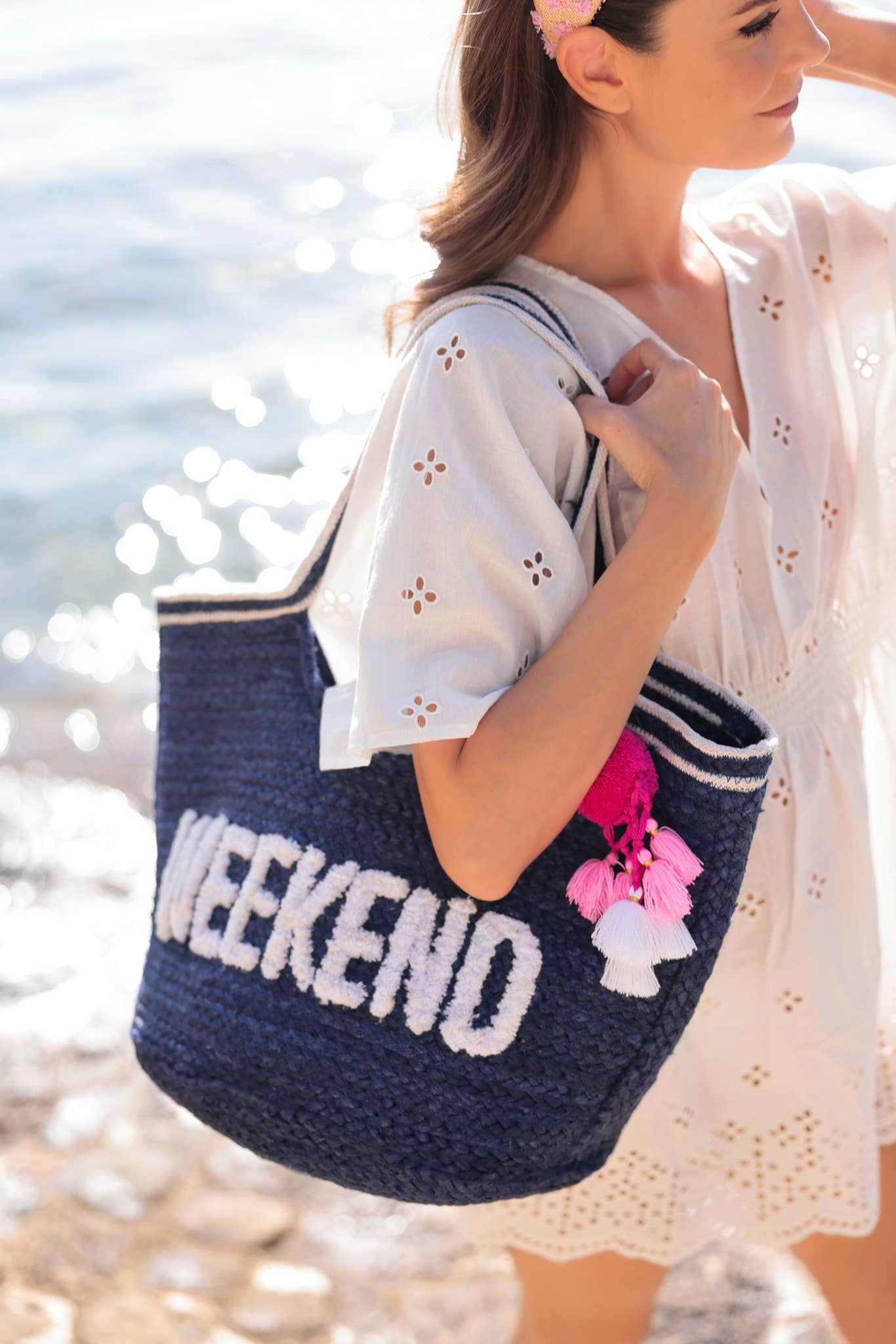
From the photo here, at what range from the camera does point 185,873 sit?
1575 mm

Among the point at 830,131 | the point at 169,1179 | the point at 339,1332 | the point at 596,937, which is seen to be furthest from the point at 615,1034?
the point at 830,131

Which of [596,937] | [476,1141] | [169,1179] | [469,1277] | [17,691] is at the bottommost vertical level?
[17,691]

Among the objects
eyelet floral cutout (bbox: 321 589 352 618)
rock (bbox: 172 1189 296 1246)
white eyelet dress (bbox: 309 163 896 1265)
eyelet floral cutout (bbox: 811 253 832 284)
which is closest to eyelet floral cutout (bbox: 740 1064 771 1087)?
white eyelet dress (bbox: 309 163 896 1265)

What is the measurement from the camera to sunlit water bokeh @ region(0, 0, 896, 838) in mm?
4574

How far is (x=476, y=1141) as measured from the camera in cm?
137

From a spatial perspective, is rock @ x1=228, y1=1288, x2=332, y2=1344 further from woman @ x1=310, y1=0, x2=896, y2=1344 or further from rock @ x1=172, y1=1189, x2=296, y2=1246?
woman @ x1=310, y1=0, x2=896, y2=1344

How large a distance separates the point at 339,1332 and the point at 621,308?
164 cm

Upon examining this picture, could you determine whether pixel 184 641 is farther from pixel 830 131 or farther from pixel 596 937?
pixel 830 131

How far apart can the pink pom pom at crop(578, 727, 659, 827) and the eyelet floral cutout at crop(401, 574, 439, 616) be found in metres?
0.23

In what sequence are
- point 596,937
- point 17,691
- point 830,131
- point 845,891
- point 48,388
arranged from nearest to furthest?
point 596,937 → point 845,891 → point 830,131 → point 17,691 → point 48,388

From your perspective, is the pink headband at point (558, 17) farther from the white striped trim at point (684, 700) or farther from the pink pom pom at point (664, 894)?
the pink pom pom at point (664, 894)

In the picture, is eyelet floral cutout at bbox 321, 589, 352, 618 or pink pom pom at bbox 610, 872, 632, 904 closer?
pink pom pom at bbox 610, 872, 632, 904

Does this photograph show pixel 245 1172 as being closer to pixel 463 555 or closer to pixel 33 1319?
pixel 33 1319

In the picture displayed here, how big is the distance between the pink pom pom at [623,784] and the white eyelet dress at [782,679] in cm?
13
